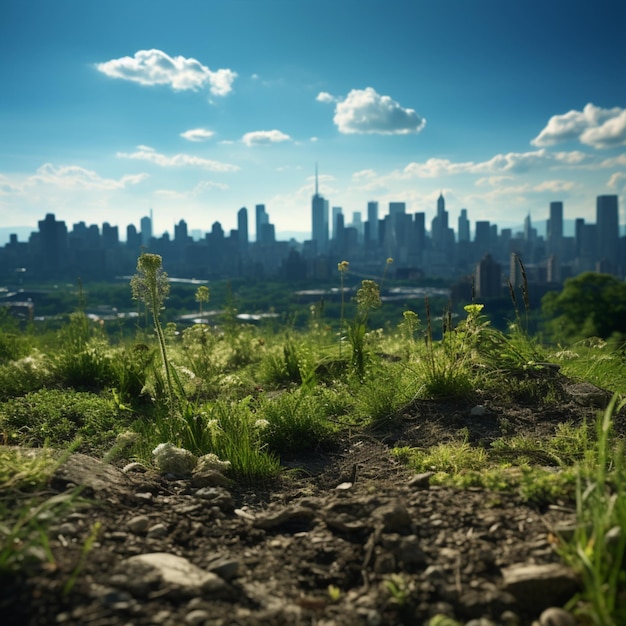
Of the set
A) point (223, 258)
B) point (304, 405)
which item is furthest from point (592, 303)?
point (223, 258)

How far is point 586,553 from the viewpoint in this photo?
2348 mm

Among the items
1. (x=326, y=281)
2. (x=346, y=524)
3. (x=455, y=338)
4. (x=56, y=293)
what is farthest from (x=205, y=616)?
(x=326, y=281)

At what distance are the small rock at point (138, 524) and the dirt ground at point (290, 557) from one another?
0.03ft

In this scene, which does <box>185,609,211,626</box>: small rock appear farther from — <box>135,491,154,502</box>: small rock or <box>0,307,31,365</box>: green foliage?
<box>0,307,31,365</box>: green foliage

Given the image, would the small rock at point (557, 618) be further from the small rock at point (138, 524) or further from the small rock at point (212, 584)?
the small rock at point (138, 524)

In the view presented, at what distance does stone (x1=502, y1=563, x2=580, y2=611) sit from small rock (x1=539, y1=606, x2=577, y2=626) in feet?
0.44

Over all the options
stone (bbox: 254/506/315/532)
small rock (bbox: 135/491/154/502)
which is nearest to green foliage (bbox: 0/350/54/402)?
small rock (bbox: 135/491/154/502)

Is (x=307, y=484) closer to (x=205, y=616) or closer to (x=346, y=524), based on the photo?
(x=346, y=524)

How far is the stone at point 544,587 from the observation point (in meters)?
2.34

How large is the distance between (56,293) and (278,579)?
87547 millimetres

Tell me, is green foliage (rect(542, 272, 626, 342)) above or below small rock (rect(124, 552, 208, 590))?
below

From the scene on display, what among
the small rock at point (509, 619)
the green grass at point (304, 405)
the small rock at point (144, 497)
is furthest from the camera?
the small rock at point (144, 497)

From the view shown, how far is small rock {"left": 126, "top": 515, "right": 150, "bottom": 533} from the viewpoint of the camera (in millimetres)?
3000

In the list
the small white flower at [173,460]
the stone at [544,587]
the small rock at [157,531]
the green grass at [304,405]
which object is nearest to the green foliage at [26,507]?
the green grass at [304,405]
